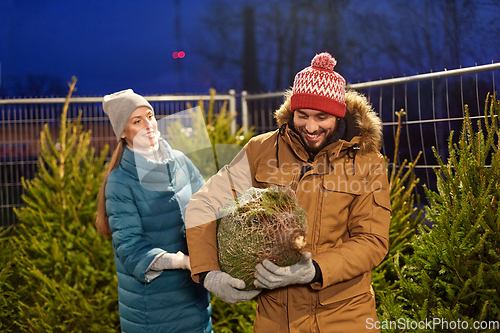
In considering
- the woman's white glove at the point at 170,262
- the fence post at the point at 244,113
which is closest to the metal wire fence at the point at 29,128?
the fence post at the point at 244,113

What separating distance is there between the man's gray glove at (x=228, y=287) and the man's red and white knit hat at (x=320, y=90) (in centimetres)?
86

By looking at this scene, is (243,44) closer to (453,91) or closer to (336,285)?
(453,91)

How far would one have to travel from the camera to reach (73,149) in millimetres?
4766

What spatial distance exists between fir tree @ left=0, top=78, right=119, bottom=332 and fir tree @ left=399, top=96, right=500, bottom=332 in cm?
291

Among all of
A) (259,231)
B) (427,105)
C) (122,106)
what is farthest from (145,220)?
(427,105)

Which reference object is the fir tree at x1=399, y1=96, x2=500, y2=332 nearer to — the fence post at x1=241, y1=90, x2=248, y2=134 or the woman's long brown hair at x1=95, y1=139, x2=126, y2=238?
the woman's long brown hair at x1=95, y1=139, x2=126, y2=238

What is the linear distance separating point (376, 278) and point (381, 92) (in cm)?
210

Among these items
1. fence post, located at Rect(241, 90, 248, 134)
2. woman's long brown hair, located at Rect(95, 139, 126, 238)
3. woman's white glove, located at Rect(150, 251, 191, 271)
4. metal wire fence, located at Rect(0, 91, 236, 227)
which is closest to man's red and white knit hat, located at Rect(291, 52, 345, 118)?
woman's white glove, located at Rect(150, 251, 191, 271)

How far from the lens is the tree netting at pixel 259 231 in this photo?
157cm

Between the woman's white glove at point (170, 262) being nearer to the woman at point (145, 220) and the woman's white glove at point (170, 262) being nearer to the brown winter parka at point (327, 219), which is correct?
the woman at point (145, 220)

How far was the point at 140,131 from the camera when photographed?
101 inches

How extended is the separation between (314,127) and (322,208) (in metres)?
0.38

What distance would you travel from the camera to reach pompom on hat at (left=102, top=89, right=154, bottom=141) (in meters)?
2.53

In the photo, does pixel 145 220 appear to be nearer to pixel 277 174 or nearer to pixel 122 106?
pixel 122 106
